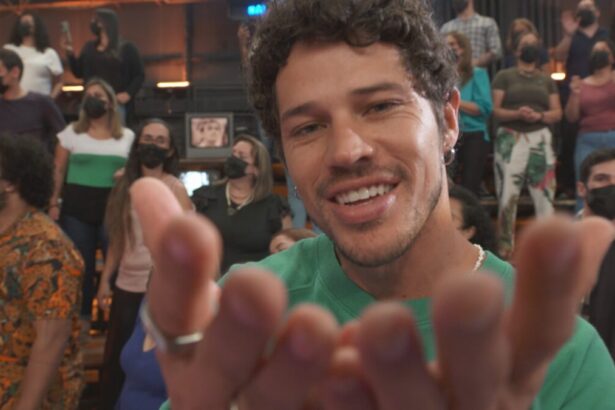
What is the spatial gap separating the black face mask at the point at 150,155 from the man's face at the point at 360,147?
9.03ft

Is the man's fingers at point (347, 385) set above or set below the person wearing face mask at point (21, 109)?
below

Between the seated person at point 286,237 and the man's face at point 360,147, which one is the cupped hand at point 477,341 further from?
the seated person at point 286,237

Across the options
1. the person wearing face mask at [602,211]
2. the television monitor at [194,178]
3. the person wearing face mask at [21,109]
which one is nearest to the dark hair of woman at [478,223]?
the person wearing face mask at [602,211]

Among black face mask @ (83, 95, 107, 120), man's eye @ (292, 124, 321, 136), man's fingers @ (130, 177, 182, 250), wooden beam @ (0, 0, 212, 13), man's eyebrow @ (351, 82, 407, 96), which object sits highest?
wooden beam @ (0, 0, 212, 13)

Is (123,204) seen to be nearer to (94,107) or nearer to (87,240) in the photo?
(87,240)

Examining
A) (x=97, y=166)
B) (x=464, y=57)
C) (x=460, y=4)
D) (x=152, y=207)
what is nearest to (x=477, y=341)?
(x=152, y=207)

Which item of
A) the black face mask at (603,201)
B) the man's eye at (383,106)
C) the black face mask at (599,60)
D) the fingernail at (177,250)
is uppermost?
the black face mask at (599,60)

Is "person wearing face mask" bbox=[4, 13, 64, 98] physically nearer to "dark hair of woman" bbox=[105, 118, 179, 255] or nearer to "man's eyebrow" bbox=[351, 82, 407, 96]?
"dark hair of woman" bbox=[105, 118, 179, 255]

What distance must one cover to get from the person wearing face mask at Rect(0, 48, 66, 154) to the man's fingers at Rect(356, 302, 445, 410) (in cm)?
426

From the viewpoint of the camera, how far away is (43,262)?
9.29 ft

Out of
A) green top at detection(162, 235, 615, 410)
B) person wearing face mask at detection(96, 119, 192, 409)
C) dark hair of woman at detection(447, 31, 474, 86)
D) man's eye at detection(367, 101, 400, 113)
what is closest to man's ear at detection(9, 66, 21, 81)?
person wearing face mask at detection(96, 119, 192, 409)

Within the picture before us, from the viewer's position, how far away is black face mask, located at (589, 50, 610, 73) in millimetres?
4570

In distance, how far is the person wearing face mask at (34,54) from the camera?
5.25 m

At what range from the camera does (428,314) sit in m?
1.06
